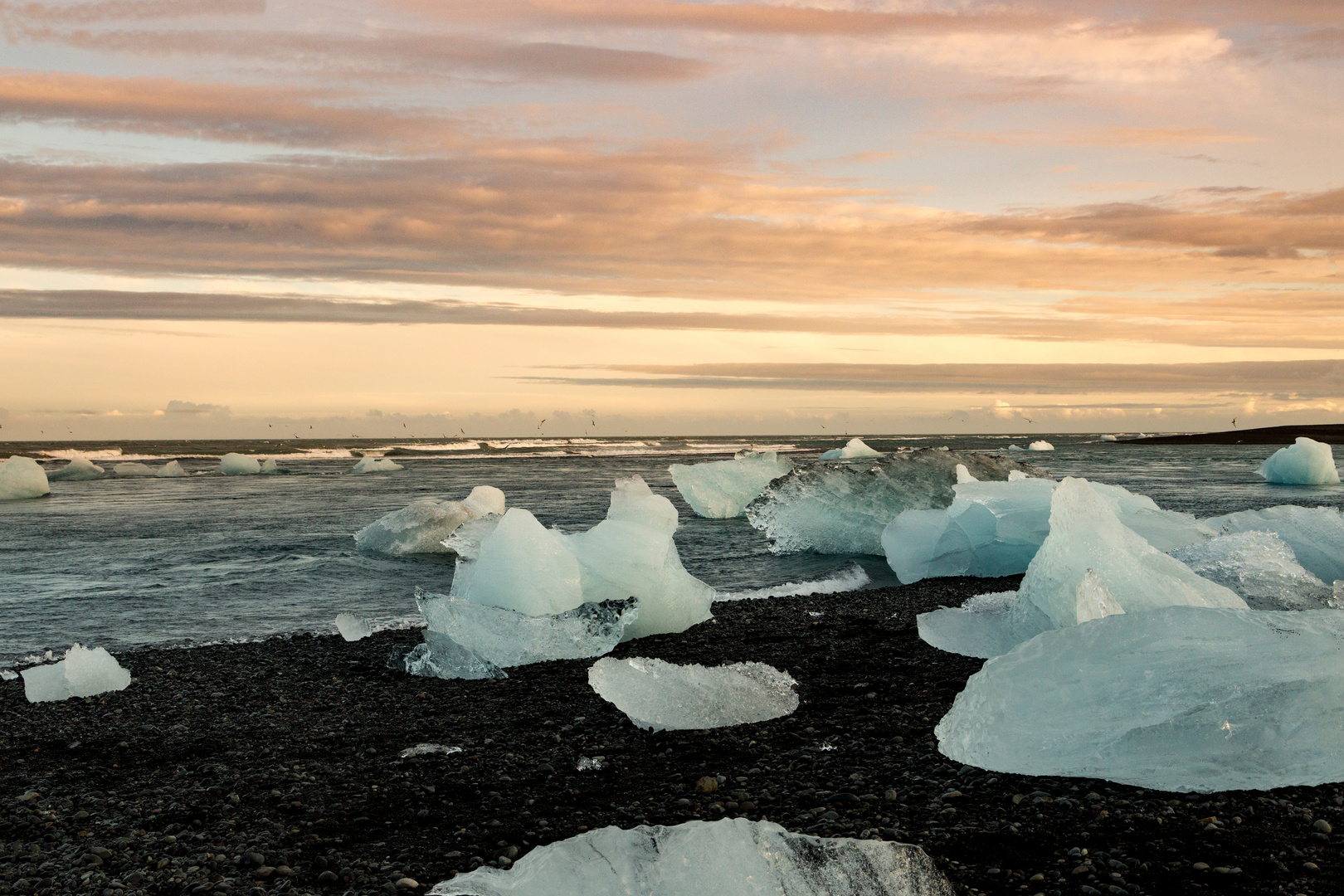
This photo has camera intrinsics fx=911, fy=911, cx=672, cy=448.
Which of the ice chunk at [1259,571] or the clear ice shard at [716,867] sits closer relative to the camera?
the clear ice shard at [716,867]

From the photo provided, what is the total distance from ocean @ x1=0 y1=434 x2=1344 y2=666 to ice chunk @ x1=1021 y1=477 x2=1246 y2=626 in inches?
189

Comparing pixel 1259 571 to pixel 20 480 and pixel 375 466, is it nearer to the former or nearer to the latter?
pixel 20 480

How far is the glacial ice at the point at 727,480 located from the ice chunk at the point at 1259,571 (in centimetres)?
1246

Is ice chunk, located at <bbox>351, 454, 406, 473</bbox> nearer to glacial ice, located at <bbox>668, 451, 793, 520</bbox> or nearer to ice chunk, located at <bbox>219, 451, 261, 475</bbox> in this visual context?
ice chunk, located at <bbox>219, 451, 261, 475</bbox>

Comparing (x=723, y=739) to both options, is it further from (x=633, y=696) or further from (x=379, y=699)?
(x=379, y=699)

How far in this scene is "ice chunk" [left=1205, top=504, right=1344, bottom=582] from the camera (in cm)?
895

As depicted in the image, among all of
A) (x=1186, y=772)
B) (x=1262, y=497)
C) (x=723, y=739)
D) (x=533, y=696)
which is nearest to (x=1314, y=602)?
(x=1186, y=772)

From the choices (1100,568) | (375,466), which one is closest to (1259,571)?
(1100,568)

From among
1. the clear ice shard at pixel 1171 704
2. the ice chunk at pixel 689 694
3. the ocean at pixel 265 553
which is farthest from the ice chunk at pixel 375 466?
the clear ice shard at pixel 1171 704

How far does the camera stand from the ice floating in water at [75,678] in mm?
6727

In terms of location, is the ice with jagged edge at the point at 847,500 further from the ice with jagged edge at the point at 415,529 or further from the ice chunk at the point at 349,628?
the ice chunk at the point at 349,628

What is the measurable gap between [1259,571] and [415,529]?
12.0 m

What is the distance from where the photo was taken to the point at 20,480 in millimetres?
27844

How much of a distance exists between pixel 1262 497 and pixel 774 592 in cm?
1790
